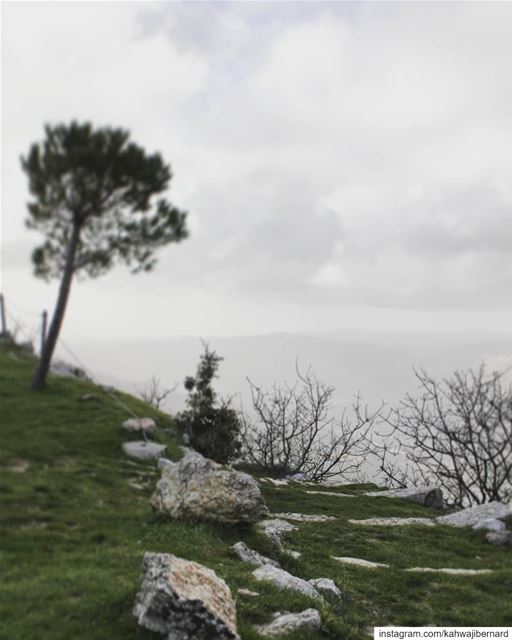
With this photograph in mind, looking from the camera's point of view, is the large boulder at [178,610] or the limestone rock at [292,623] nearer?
the large boulder at [178,610]

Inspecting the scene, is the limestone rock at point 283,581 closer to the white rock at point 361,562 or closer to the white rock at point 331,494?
the white rock at point 361,562

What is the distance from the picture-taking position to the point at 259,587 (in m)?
14.2

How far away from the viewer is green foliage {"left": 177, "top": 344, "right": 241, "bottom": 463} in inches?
1383

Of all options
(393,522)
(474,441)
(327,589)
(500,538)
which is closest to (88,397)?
(393,522)

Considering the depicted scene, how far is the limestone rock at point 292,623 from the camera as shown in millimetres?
12086

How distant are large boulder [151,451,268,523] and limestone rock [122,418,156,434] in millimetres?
9245

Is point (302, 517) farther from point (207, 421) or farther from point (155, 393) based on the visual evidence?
point (155, 393)

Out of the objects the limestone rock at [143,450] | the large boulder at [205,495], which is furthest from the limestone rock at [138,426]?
the large boulder at [205,495]

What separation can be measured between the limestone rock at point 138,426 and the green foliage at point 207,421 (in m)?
4.85

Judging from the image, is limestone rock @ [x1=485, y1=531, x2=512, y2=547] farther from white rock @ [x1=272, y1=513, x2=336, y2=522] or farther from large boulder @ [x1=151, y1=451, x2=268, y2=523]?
large boulder @ [x1=151, y1=451, x2=268, y2=523]

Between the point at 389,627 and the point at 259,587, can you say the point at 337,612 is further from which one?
the point at 259,587

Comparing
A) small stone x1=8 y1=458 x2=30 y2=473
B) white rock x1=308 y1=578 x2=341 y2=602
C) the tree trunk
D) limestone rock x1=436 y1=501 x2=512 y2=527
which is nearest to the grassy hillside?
small stone x1=8 y1=458 x2=30 y2=473

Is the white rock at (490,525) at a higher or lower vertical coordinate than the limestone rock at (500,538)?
higher

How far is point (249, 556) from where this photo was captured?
1714cm
